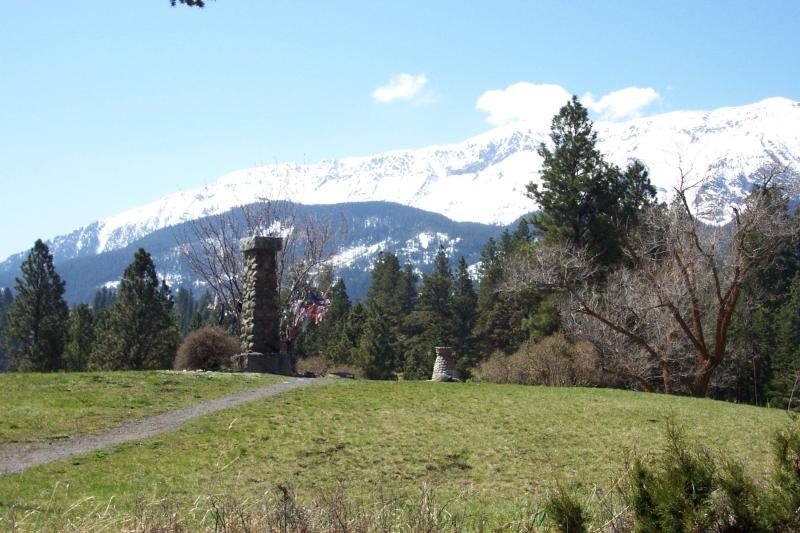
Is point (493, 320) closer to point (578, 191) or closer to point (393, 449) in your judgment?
point (578, 191)

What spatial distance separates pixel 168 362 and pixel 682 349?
96.2 feet

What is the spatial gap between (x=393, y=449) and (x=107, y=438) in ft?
14.4

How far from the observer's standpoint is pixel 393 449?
11922mm

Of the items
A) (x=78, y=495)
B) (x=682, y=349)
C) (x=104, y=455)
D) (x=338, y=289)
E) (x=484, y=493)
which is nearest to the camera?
(x=78, y=495)

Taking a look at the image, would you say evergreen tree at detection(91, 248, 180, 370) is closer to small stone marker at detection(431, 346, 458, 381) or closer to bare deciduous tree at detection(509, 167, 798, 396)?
small stone marker at detection(431, 346, 458, 381)

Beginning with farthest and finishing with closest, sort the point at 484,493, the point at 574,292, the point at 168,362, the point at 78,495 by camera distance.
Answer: the point at 168,362
the point at 574,292
the point at 484,493
the point at 78,495

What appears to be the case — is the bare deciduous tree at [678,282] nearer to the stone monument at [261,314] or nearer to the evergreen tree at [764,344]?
the stone monument at [261,314]

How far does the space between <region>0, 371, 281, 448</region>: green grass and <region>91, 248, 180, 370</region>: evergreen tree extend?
1058 inches

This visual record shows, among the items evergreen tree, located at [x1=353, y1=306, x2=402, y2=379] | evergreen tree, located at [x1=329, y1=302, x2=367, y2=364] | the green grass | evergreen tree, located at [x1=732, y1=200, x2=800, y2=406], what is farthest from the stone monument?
evergreen tree, located at [x1=329, y1=302, x2=367, y2=364]

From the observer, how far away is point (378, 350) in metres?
54.5

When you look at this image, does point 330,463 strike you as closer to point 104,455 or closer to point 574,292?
point 104,455

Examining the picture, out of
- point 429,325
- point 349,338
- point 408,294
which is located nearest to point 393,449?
point 349,338

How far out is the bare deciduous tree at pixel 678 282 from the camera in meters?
21.8

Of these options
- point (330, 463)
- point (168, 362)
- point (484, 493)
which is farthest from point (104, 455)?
point (168, 362)
